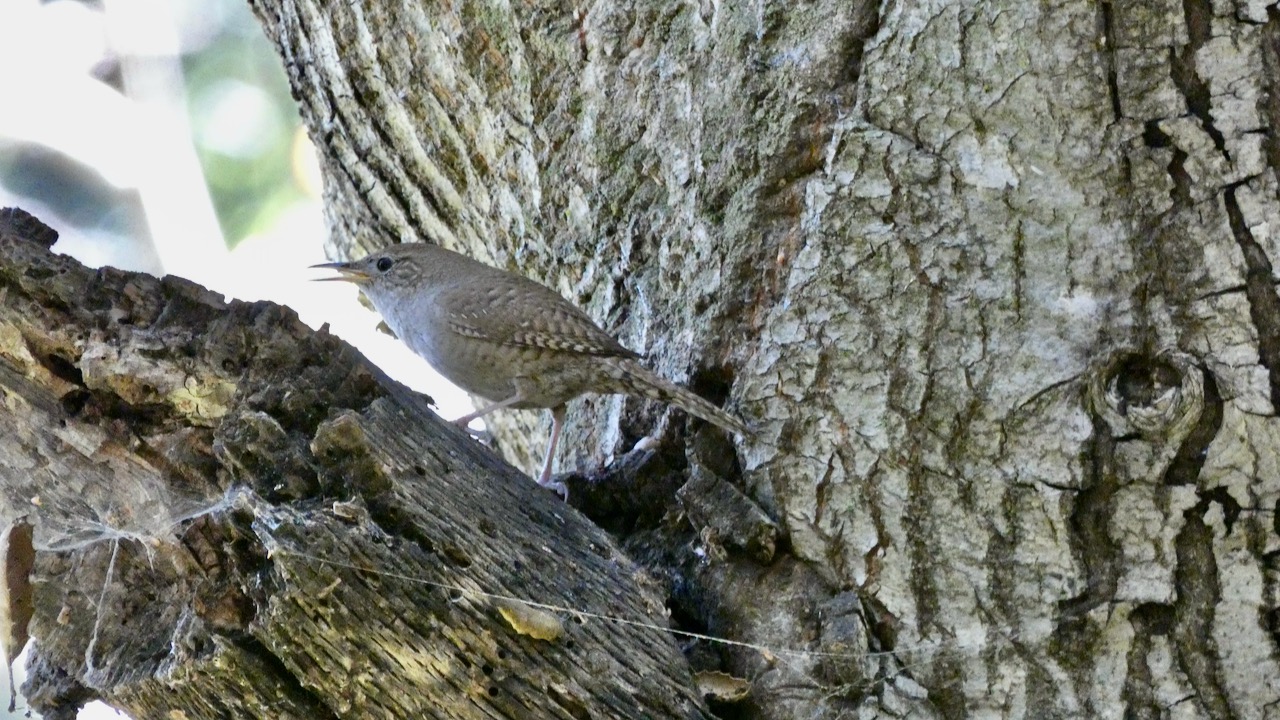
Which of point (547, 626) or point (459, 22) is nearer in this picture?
point (547, 626)

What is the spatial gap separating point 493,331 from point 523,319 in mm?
150

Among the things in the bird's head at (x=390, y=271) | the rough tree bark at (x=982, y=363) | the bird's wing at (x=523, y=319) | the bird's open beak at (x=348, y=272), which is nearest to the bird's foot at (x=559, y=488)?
the rough tree bark at (x=982, y=363)

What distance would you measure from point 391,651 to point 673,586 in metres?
0.74

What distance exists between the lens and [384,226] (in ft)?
14.1

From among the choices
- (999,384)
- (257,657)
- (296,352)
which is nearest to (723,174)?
(999,384)

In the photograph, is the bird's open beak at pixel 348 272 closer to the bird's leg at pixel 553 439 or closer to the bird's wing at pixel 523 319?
the bird's wing at pixel 523 319

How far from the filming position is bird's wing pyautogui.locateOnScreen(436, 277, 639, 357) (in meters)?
3.33

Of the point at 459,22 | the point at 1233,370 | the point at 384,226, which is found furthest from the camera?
the point at 384,226

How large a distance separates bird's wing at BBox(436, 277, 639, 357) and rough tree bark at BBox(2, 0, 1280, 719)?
487mm

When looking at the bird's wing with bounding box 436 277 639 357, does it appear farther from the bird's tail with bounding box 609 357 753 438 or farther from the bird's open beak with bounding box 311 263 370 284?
the bird's open beak with bounding box 311 263 370 284

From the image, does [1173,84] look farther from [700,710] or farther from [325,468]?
[325,468]

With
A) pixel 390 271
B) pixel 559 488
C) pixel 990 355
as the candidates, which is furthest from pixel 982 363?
pixel 390 271

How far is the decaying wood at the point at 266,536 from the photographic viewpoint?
199 cm

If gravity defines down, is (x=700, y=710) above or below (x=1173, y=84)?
below
